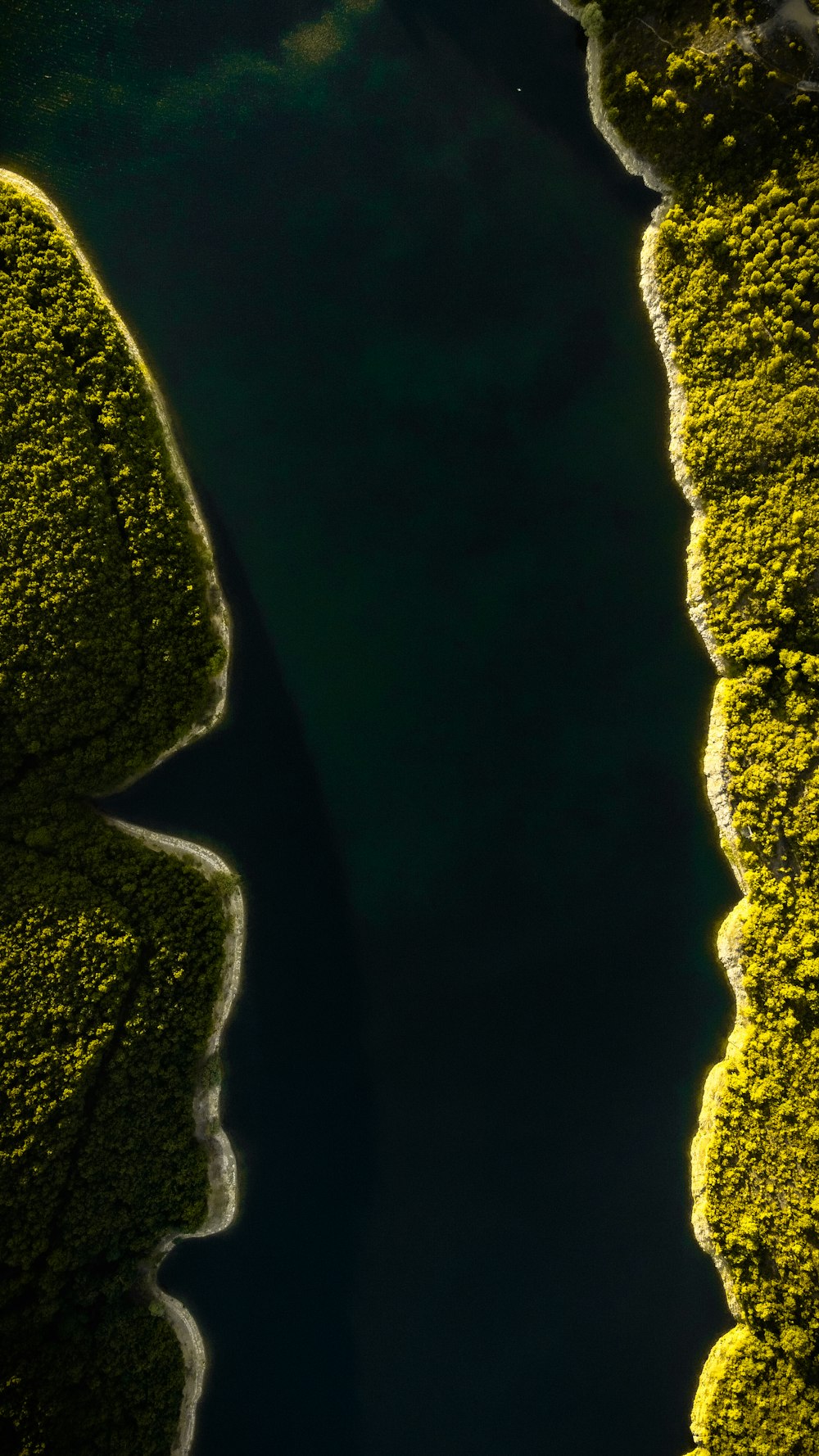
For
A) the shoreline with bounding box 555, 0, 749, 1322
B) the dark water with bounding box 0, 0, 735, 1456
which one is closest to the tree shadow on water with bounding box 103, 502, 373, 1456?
the dark water with bounding box 0, 0, 735, 1456

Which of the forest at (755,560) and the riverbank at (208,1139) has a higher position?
the forest at (755,560)

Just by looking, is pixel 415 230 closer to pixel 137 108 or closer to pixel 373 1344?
pixel 137 108

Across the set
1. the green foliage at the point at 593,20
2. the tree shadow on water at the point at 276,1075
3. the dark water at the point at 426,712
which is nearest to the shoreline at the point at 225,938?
the tree shadow on water at the point at 276,1075

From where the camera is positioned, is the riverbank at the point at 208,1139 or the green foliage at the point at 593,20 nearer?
the green foliage at the point at 593,20

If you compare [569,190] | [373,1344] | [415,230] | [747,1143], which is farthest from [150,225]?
[373,1344]

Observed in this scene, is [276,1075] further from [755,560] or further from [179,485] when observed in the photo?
[755,560]

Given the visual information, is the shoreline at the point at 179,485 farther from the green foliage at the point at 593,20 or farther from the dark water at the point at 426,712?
the green foliage at the point at 593,20
